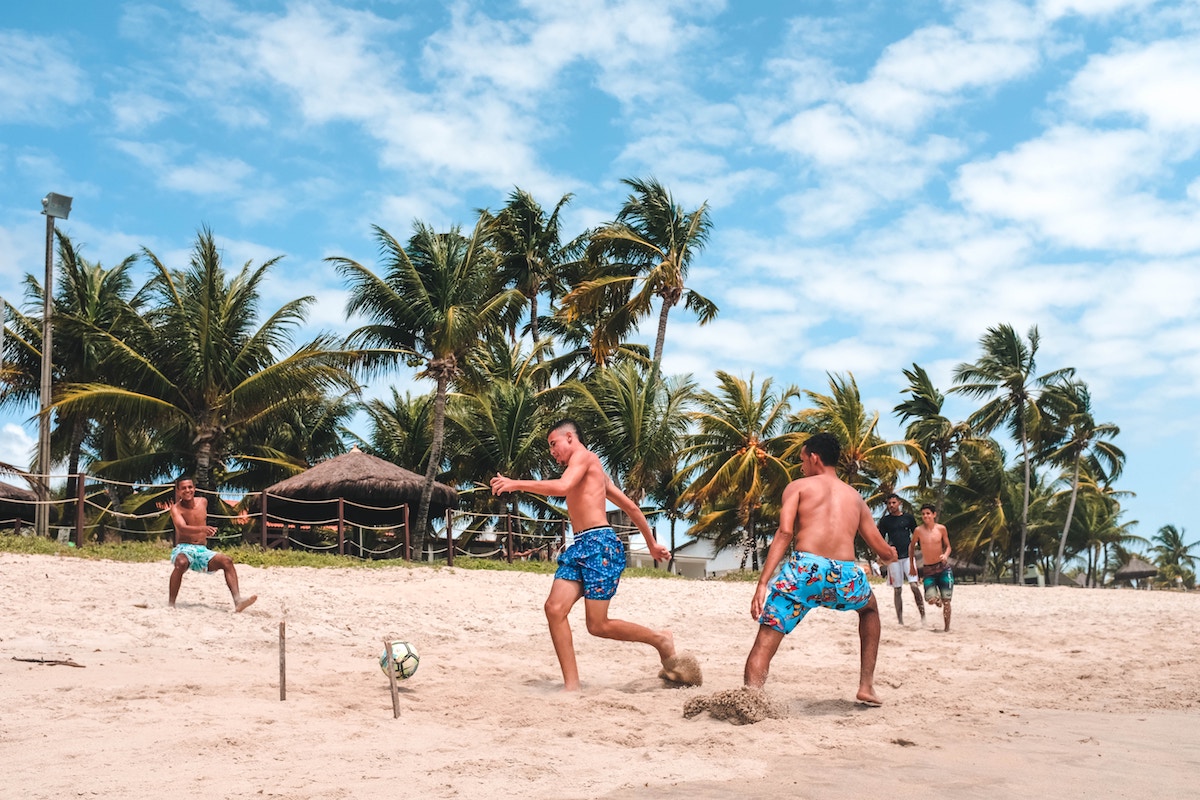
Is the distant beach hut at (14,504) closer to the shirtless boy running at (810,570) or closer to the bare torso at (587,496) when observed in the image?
the bare torso at (587,496)

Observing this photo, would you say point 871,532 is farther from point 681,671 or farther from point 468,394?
point 468,394

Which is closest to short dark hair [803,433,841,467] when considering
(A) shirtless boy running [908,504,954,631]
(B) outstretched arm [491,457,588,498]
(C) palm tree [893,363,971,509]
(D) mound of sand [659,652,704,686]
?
(B) outstretched arm [491,457,588,498]

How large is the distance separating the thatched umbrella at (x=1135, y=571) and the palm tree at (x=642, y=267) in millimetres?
42222

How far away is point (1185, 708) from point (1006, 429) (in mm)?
36169

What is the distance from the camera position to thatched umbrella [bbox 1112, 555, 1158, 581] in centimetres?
5894

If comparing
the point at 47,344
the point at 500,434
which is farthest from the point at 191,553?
the point at 500,434

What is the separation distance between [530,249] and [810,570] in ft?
88.3

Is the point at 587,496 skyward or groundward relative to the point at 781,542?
skyward

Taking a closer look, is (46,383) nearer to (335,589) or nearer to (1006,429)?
A: (335,589)

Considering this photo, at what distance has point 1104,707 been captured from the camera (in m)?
6.44

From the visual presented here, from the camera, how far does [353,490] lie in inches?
870

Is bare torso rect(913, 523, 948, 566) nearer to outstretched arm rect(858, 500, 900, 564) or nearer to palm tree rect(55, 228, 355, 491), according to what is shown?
outstretched arm rect(858, 500, 900, 564)

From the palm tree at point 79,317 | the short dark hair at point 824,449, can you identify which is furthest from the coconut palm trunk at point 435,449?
the short dark hair at point 824,449

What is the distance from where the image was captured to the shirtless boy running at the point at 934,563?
1120cm
